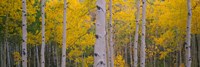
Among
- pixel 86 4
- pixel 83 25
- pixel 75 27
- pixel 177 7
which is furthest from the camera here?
pixel 83 25

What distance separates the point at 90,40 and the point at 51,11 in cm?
372

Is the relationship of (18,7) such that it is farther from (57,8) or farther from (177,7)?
(177,7)

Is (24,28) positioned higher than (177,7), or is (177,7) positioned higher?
(177,7)

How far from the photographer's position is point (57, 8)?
61.8 feet

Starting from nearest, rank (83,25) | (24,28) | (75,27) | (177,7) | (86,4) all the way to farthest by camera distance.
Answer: (24,28)
(86,4)
(177,7)
(75,27)
(83,25)

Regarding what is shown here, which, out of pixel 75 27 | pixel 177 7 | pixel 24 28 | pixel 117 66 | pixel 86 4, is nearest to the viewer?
pixel 24 28

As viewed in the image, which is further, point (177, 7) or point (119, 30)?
point (119, 30)

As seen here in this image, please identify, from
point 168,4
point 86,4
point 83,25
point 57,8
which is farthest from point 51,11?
point 168,4

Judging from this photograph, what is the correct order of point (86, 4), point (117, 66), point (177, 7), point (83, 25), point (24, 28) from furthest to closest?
point (117, 66) < point (83, 25) < point (177, 7) < point (86, 4) < point (24, 28)

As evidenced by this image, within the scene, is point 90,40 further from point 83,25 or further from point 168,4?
point 168,4

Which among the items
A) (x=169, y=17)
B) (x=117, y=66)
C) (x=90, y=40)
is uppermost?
(x=169, y=17)

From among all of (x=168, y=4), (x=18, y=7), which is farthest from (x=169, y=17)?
(x=18, y=7)

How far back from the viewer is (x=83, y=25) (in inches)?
829

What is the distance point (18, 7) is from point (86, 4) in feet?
12.2
